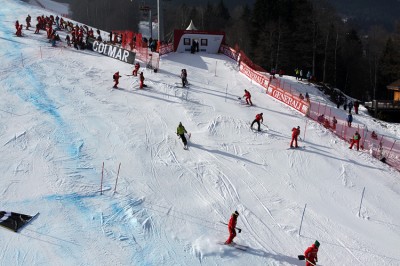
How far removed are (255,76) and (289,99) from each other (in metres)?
4.49

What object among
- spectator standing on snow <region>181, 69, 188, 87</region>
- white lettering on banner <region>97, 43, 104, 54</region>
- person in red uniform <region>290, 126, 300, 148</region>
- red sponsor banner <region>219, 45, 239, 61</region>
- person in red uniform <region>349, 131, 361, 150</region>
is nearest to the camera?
person in red uniform <region>290, 126, 300, 148</region>

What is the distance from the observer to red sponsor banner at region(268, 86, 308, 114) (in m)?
24.3

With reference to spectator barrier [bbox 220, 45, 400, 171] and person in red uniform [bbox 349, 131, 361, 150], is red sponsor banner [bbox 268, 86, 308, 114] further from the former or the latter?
person in red uniform [bbox 349, 131, 361, 150]

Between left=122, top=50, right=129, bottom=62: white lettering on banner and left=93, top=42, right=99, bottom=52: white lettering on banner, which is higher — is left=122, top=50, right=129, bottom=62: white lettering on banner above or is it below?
below

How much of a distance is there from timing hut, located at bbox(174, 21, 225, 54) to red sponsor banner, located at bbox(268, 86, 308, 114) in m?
11.0

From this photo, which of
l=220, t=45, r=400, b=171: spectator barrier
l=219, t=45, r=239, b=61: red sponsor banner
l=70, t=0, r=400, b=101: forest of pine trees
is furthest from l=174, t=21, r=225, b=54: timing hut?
l=220, t=45, r=400, b=171: spectator barrier

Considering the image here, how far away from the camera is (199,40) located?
117 feet

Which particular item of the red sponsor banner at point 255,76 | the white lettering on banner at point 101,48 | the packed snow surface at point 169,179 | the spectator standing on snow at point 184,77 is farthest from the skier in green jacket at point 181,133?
the white lettering on banner at point 101,48

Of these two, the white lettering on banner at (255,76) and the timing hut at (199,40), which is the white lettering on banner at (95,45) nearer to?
the timing hut at (199,40)

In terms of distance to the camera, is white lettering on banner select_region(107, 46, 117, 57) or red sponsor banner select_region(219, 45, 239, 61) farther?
red sponsor banner select_region(219, 45, 239, 61)

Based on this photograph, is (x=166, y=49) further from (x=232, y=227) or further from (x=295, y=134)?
(x=232, y=227)

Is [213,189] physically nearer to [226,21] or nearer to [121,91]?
[121,91]

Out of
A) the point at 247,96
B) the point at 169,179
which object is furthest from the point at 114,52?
the point at 169,179

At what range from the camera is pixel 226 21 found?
80812mm
